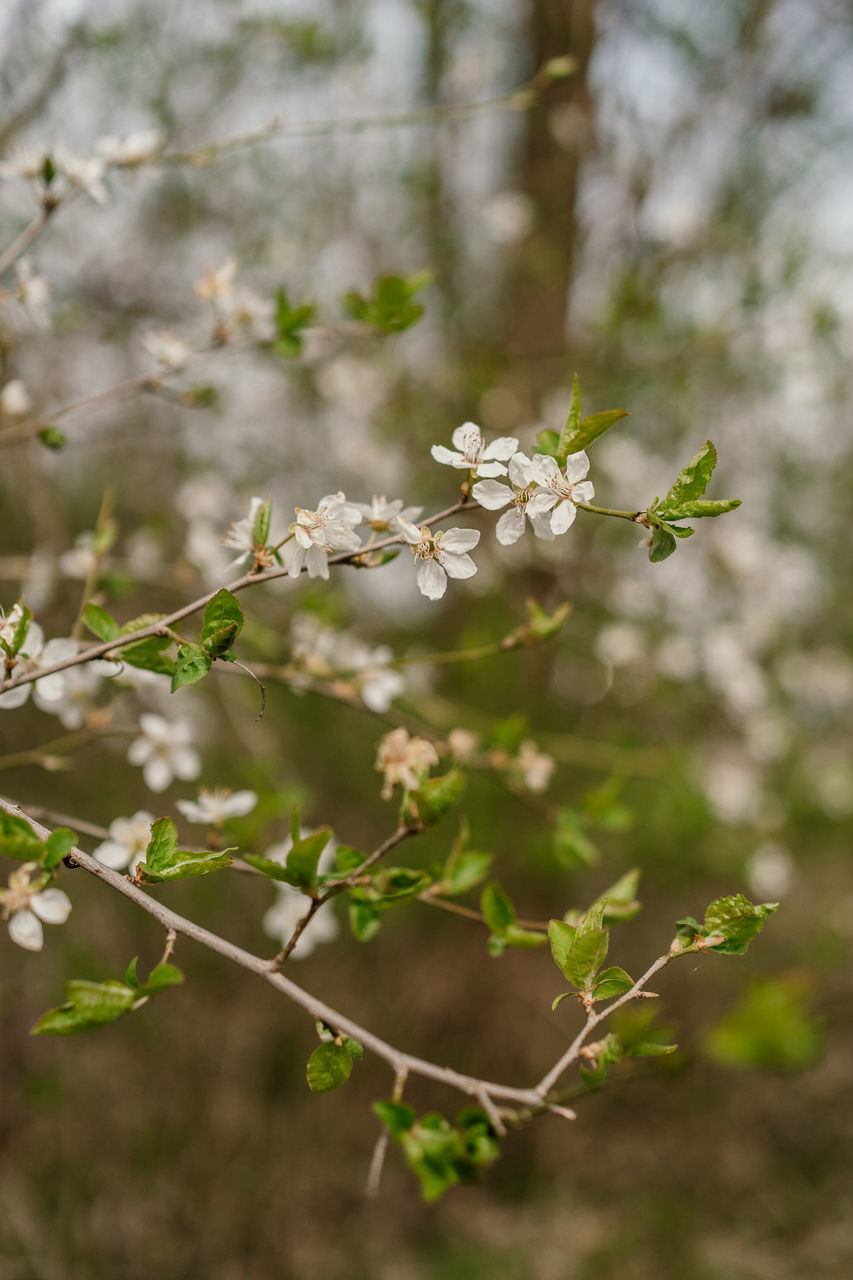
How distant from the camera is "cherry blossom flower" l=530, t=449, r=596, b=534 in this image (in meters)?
0.69

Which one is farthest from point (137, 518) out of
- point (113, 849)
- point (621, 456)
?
point (113, 849)

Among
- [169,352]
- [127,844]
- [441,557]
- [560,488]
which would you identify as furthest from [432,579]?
[169,352]

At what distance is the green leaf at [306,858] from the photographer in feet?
2.21

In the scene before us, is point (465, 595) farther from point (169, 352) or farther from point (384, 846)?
point (384, 846)

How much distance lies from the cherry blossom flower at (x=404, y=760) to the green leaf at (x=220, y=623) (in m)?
0.23

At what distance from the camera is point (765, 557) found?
9.91 feet

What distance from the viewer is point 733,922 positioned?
27.3 inches

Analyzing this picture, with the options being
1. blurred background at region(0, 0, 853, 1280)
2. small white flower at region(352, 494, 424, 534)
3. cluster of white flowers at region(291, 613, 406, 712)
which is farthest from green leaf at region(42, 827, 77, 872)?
blurred background at region(0, 0, 853, 1280)

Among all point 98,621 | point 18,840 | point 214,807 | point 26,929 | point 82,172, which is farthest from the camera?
point 82,172

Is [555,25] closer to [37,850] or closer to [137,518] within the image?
[137,518]

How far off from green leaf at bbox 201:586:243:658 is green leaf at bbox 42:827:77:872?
176 mm

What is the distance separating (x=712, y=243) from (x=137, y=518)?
7.96 ft

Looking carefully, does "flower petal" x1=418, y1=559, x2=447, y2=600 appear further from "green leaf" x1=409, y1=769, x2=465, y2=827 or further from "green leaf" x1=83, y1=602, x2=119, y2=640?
"green leaf" x1=83, y1=602, x2=119, y2=640

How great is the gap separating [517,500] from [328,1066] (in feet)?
1.66
